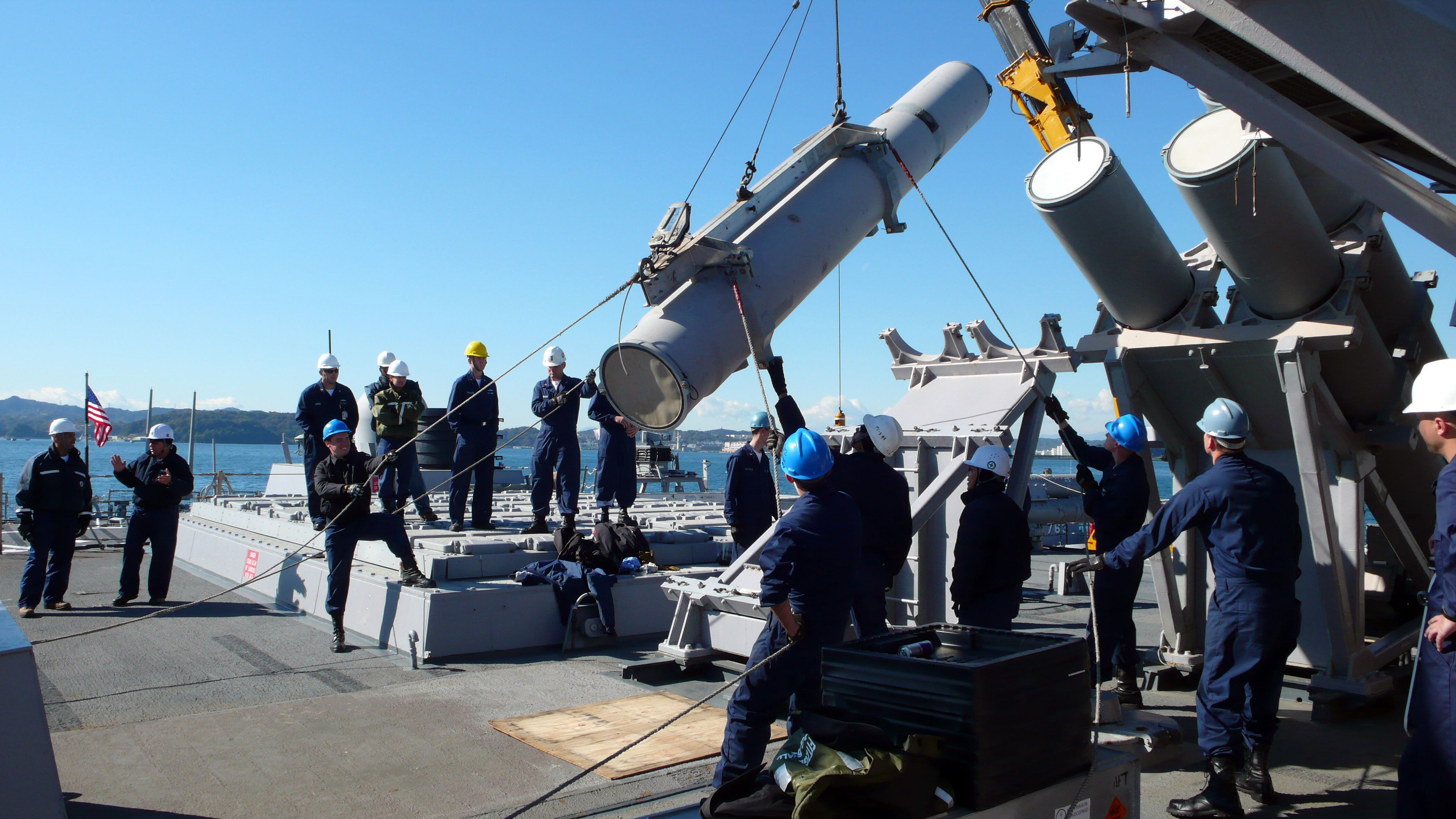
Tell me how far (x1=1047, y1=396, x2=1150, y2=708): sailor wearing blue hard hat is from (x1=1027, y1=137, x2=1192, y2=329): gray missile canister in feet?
2.59

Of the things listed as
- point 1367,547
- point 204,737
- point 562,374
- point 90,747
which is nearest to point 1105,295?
point 1367,547

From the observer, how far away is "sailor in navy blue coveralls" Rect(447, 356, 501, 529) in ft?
29.8

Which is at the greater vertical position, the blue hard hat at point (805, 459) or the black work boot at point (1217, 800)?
the blue hard hat at point (805, 459)

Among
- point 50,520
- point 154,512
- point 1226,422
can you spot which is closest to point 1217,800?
point 1226,422

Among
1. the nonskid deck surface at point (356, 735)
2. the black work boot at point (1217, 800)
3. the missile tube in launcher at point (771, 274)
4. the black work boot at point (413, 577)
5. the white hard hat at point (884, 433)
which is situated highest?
the missile tube in launcher at point (771, 274)

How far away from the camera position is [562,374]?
8.80m

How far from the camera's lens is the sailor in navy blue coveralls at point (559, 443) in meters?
8.73

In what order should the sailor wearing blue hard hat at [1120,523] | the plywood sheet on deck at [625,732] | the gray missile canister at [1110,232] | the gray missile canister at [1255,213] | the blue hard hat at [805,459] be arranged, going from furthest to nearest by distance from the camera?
1. the sailor wearing blue hard hat at [1120,523]
2. the gray missile canister at [1110,232]
3. the gray missile canister at [1255,213]
4. the plywood sheet on deck at [625,732]
5. the blue hard hat at [805,459]

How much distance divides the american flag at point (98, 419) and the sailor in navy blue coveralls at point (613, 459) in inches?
423

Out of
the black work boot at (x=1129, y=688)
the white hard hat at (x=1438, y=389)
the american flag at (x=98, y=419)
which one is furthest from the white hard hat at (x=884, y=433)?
the american flag at (x=98, y=419)

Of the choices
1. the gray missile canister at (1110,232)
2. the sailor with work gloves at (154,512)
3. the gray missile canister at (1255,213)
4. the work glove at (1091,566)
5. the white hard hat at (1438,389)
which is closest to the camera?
the white hard hat at (1438,389)

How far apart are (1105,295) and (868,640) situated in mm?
3647

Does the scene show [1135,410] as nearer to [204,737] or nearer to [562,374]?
[562,374]

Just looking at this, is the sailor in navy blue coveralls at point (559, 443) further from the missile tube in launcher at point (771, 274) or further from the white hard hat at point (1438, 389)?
the white hard hat at point (1438, 389)
